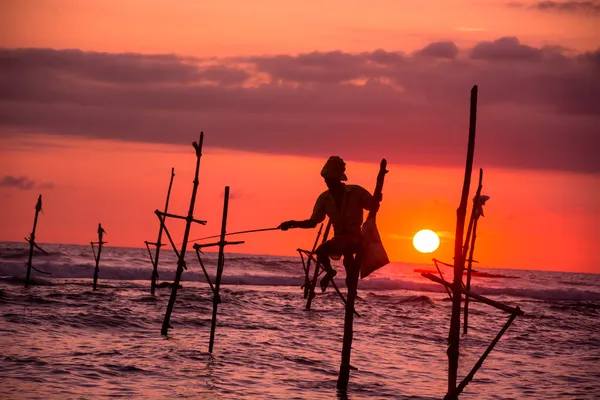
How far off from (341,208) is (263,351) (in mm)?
Result: 6753

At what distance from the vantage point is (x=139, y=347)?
1762cm

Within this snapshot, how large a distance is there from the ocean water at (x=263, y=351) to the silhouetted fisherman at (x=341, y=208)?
267 cm

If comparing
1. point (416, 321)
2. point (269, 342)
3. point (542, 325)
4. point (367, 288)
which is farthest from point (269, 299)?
A: point (367, 288)

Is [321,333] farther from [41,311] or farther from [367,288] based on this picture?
[367,288]

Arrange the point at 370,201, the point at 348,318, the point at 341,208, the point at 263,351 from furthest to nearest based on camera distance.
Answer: the point at 263,351 → the point at 348,318 → the point at 341,208 → the point at 370,201

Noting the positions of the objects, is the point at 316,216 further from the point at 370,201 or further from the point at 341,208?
the point at 370,201

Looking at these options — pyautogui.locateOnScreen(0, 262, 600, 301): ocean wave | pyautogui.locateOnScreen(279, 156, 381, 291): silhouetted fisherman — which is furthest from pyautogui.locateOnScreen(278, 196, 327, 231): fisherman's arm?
pyautogui.locateOnScreen(0, 262, 600, 301): ocean wave

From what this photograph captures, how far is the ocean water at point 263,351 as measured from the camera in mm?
13492

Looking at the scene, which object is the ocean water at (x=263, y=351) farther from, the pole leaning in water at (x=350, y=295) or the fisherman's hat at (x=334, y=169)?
the fisherman's hat at (x=334, y=169)

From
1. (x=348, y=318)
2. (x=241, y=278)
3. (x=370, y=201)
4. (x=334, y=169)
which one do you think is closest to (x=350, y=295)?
(x=348, y=318)

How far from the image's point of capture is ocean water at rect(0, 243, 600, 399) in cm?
1349

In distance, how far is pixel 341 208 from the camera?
38.9 ft

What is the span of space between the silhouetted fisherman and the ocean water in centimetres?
267

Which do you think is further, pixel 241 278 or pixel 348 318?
pixel 241 278
